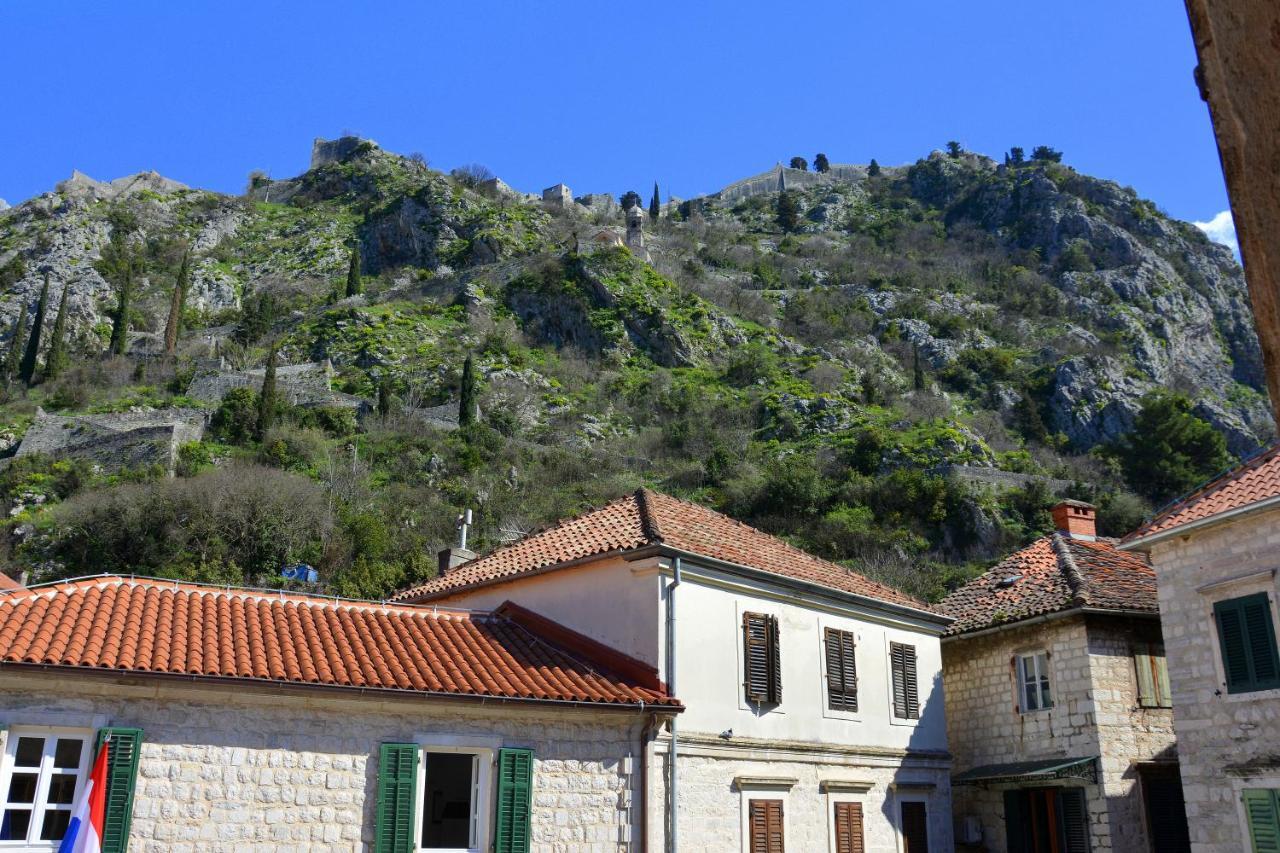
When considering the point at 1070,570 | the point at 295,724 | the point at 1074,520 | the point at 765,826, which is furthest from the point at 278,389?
the point at 295,724

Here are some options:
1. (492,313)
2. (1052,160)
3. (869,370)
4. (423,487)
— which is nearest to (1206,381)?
(869,370)

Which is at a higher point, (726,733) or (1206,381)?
(1206,381)

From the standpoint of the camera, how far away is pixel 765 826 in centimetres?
1606

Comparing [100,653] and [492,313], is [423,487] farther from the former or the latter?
[100,653]

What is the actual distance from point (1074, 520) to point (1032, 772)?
22.6 feet

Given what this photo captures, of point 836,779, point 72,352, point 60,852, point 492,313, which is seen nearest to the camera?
point 60,852

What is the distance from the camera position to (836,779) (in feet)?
56.7

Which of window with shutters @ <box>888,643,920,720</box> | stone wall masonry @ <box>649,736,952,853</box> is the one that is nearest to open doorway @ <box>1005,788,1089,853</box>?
stone wall masonry @ <box>649,736,952,853</box>

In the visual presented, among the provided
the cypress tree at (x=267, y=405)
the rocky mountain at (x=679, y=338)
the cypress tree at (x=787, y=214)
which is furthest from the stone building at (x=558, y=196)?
the cypress tree at (x=267, y=405)

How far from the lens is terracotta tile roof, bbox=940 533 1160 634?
1880cm

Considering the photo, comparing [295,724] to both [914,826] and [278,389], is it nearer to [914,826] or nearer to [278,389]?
[914,826]

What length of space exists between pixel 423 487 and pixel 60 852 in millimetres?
37600

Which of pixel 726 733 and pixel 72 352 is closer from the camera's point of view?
pixel 726 733

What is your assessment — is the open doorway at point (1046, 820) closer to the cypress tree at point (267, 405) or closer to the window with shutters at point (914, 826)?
the window with shutters at point (914, 826)
